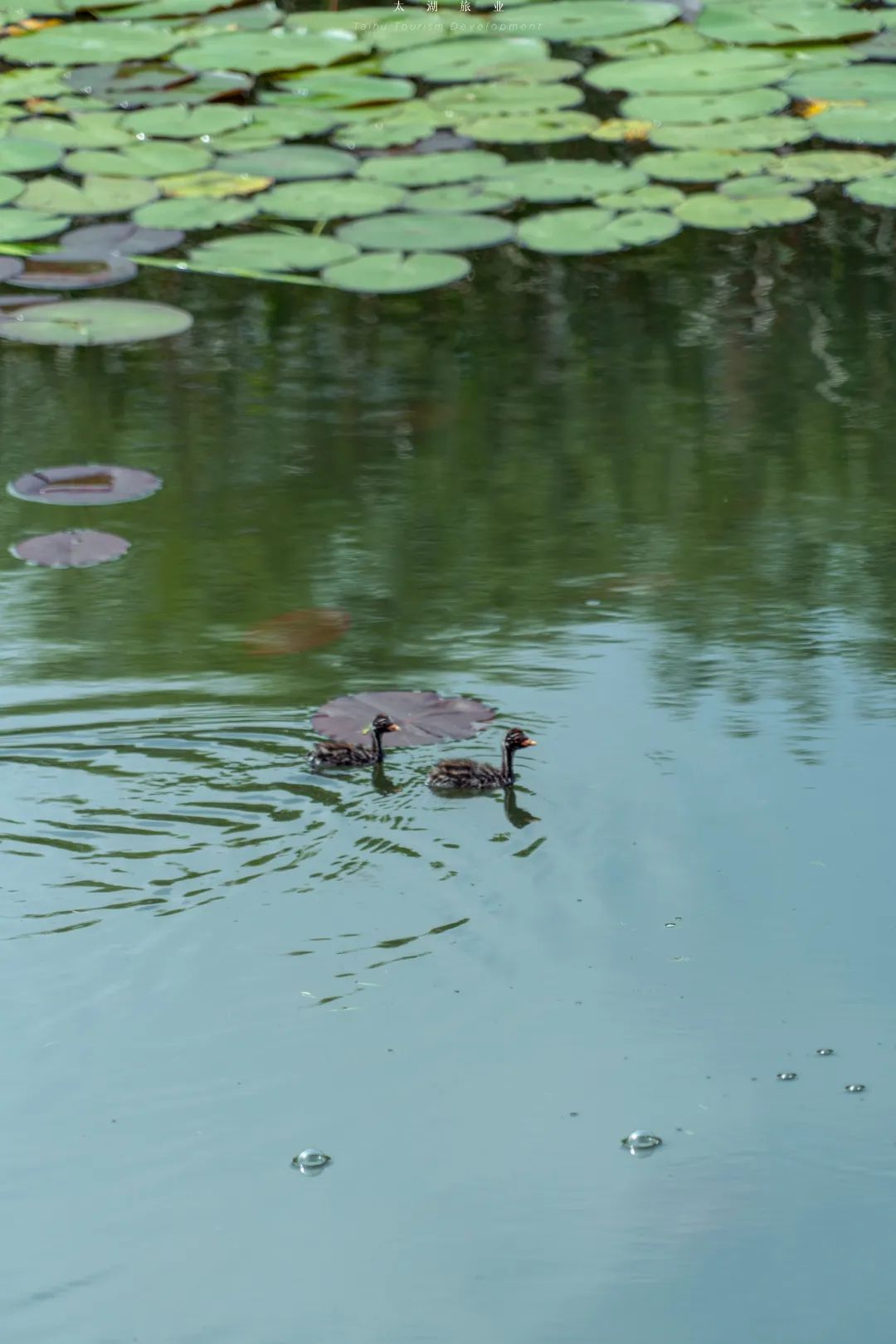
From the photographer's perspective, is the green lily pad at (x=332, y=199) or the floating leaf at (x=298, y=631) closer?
the floating leaf at (x=298, y=631)

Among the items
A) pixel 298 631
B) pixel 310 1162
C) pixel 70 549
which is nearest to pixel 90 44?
pixel 70 549

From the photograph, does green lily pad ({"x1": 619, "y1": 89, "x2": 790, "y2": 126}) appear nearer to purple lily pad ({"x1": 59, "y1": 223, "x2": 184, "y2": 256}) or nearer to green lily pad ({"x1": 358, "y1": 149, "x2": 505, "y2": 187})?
green lily pad ({"x1": 358, "y1": 149, "x2": 505, "y2": 187})

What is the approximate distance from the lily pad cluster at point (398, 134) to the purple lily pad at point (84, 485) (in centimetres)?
120

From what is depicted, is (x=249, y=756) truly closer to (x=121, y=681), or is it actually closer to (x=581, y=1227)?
(x=121, y=681)

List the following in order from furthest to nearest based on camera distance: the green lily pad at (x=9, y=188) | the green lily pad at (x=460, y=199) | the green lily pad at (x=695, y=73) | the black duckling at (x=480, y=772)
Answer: the green lily pad at (x=695, y=73), the green lily pad at (x=9, y=188), the green lily pad at (x=460, y=199), the black duckling at (x=480, y=772)

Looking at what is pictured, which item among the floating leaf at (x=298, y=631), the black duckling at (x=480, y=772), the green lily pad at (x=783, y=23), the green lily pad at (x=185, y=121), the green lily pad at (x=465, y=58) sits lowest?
the black duckling at (x=480, y=772)

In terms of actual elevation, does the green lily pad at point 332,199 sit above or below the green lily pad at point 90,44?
below

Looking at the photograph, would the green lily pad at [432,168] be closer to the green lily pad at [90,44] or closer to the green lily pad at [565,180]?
the green lily pad at [565,180]

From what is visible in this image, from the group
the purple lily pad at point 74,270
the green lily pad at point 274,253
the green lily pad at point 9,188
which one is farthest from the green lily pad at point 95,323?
the green lily pad at point 9,188

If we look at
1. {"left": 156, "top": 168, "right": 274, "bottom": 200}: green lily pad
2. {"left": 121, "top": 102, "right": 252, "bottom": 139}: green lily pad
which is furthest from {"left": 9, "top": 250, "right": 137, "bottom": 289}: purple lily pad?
{"left": 121, "top": 102, "right": 252, "bottom": 139}: green lily pad

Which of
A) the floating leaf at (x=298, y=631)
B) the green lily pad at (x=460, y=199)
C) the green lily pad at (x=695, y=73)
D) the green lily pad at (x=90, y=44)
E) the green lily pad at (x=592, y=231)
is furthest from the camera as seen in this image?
the green lily pad at (x=90, y=44)

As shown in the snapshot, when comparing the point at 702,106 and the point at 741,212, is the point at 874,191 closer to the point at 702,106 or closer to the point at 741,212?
Result: the point at 741,212

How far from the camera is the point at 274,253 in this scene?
852 centimetres

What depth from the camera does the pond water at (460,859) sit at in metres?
3.51
